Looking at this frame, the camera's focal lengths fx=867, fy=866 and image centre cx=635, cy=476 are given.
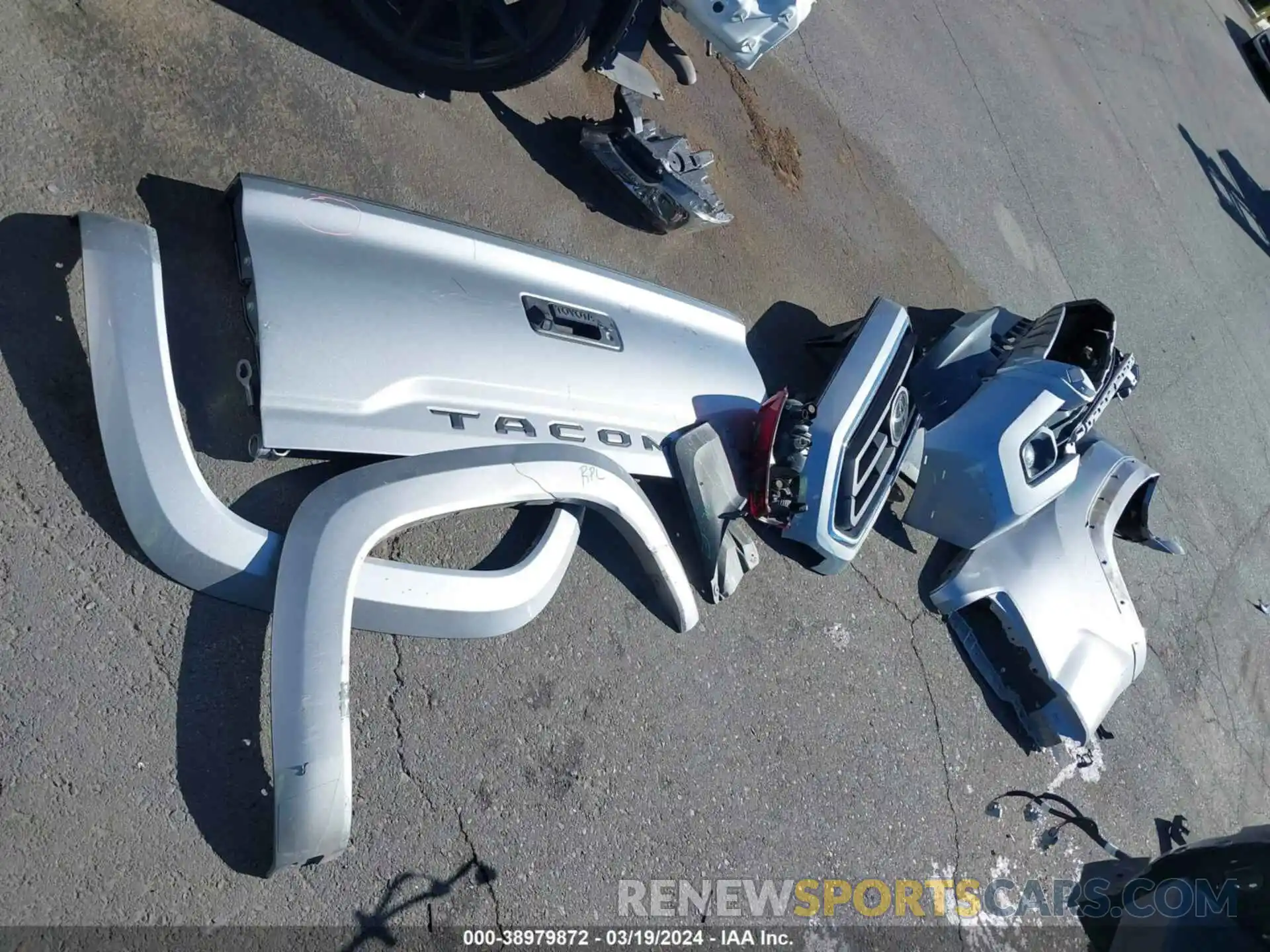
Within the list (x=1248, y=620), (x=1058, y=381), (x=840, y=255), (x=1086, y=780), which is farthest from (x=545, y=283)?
(x=1248, y=620)

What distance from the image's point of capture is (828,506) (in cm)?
302

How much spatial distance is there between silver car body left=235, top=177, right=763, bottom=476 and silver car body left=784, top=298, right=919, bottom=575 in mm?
430

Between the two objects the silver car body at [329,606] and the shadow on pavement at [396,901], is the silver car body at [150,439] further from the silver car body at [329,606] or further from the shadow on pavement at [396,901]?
the shadow on pavement at [396,901]

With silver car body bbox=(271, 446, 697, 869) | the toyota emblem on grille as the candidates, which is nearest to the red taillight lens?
the toyota emblem on grille

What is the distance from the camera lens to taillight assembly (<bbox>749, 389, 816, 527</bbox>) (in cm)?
299

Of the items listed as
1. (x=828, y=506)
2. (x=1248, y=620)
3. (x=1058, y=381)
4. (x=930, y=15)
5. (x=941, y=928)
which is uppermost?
(x=930, y=15)

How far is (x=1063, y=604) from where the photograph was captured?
3.75 metres

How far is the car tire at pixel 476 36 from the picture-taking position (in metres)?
2.60

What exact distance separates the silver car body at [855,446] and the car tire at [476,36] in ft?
4.78

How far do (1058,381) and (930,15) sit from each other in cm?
272

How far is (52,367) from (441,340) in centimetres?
86

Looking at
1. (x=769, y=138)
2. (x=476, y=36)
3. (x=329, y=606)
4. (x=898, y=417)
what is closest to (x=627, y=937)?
(x=329, y=606)

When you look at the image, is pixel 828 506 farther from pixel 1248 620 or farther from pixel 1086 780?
pixel 1248 620

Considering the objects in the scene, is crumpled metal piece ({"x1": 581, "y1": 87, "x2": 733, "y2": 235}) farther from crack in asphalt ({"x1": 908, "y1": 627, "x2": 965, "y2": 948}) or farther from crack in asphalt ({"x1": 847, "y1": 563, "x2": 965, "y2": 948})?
crack in asphalt ({"x1": 908, "y1": 627, "x2": 965, "y2": 948})
